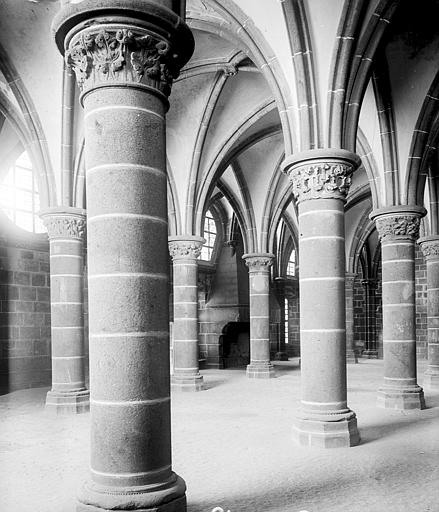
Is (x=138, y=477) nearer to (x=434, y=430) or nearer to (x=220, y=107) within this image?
(x=434, y=430)

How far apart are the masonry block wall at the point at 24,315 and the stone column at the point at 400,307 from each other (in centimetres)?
791

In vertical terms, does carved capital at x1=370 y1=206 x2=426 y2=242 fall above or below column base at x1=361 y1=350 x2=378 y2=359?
above

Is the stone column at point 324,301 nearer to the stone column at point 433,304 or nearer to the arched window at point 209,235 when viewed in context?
the stone column at point 433,304

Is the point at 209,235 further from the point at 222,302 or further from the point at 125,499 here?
the point at 125,499

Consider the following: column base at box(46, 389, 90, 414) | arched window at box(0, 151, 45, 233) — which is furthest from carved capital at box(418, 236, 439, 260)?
arched window at box(0, 151, 45, 233)

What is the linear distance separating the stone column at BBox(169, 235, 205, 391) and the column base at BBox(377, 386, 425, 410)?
4044 millimetres

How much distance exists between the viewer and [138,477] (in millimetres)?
3541

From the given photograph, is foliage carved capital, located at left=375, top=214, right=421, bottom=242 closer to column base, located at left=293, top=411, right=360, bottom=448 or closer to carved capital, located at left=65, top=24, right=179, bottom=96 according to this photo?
column base, located at left=293, top=411, right=360, bottom=448

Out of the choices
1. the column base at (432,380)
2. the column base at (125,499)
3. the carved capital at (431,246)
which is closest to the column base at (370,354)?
the column base at (432,380)

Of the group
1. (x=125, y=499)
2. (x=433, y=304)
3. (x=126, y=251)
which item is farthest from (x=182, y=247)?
(x=125, y=499)

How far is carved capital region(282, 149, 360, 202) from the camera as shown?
21.5ft

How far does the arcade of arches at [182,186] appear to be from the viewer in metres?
3.63

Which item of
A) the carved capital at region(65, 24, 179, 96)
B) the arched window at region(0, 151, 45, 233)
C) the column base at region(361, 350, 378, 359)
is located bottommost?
the column base at region(361, 350, 378, 359)

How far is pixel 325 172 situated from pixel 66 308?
4748 millimetres
